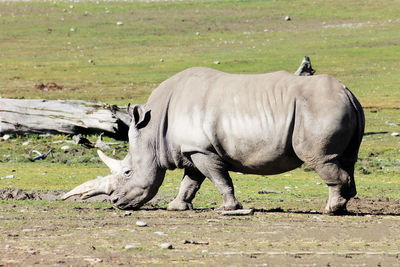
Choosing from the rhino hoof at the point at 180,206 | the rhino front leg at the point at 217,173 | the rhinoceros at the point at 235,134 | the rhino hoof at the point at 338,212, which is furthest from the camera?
the rhino hoof at the point at 180,206

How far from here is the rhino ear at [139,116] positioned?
15000 mm

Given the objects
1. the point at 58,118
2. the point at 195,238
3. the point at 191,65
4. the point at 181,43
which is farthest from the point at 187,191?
the point at 181,43

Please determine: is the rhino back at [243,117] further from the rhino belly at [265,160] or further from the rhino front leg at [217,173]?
the rhino front leg at [217,173]

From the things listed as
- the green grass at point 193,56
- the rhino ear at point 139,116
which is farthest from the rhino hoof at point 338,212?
the rhino ear at point 139,116

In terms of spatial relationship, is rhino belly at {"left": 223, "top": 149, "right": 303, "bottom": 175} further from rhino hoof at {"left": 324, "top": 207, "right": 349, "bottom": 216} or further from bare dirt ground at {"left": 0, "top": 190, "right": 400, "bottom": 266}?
rhino hoof at {"left": 324, "top": 207, "right": 349, "bottom": 216}

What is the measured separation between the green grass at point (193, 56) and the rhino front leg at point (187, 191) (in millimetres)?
1092

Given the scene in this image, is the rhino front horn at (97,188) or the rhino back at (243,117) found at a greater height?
the rhino back at (243,117)

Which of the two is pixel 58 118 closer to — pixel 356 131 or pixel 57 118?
pixel 57 118

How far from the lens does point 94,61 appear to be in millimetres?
47094

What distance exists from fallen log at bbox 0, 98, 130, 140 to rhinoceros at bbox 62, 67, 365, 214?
9.45m

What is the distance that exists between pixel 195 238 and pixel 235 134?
2592 millimetres

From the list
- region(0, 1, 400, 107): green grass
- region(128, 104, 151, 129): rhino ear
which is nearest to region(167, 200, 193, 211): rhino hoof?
region(128, 104, 151, 129): rhino ear

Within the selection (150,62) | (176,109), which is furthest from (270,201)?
(150,62)

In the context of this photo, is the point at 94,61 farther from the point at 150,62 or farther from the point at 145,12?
the point at 145,12
